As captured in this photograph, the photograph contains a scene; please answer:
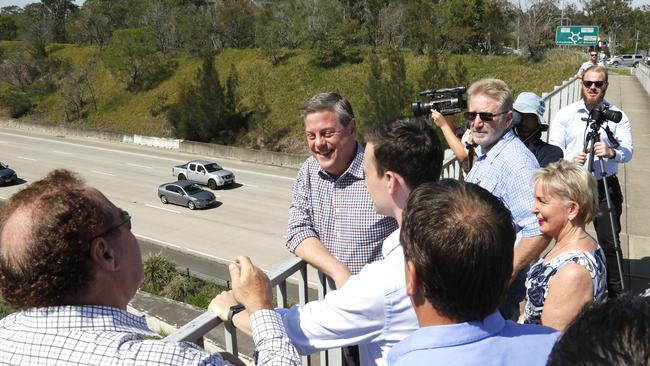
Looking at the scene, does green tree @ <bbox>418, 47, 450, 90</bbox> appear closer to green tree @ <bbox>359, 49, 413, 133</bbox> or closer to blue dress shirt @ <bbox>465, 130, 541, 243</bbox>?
green tree @ <bbox>359, 49, 413, 133</bbox>

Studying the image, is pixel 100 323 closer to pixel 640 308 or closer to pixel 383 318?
pixel 383 318

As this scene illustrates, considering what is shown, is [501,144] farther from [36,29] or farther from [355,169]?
[36,29]

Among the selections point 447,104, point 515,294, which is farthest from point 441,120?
point 515,294

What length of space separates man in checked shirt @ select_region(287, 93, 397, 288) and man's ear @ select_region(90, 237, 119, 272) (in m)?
1.05

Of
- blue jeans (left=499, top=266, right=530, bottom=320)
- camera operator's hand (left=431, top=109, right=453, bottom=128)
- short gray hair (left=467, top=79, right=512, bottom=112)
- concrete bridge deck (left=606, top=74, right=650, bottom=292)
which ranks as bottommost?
concrete bridge deck (left=606, top=74, right=650, bottom=292)

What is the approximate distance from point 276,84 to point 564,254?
39735mm

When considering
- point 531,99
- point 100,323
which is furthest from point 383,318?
point 531,99

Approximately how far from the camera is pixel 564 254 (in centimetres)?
283

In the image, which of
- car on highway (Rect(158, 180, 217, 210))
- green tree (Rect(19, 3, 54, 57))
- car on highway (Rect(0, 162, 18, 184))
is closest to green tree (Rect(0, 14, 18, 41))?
green tree (Rect(19, 3, 54, 57))

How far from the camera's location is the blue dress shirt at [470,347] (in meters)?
1.58

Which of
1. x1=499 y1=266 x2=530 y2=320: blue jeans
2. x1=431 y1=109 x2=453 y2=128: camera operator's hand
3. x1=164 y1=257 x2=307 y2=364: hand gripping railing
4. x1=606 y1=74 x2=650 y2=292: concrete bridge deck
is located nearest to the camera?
x1=164 y1=257 x2=307 y2=364: hand gripping railing

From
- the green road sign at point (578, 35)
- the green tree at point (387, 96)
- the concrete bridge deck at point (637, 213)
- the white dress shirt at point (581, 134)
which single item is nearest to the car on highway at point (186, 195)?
the green tree at point (387, 96)

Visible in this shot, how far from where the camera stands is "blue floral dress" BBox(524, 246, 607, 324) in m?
2.71

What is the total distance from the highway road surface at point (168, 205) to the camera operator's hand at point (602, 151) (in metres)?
11.4
